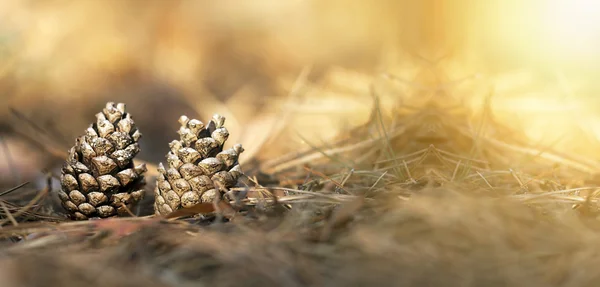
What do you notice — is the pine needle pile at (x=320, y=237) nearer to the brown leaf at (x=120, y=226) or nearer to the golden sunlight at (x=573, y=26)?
the brown leaf at (x=120, y=226)

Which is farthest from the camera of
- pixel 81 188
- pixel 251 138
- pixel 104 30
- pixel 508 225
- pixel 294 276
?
pixel 104 30

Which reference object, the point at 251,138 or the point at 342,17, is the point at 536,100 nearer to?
the point at 251,138

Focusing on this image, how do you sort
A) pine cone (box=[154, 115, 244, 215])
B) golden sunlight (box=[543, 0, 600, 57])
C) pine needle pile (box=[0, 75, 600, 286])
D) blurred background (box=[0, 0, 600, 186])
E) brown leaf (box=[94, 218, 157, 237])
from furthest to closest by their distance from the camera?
1. golden sunlight (box=[543, 0, 600, 57])
2. blurred background (box=[0, 0, 600, 186])
3. pine cone (box=[154, 115, 244, 215])
4. brown leaf (box=[94, 218, 157, 237])
5. pine needle pile (box=[0, 75, 600, 286])

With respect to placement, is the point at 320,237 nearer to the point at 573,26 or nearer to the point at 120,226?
the point at 120,226

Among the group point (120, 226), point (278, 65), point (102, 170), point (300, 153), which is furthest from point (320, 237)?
point (278, 65)

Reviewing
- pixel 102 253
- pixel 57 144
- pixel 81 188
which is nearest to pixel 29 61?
pixel 57 144

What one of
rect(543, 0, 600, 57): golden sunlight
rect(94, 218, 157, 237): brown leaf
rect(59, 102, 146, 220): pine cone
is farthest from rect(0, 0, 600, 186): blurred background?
rect(94, 218, 157, 237): brown leaf

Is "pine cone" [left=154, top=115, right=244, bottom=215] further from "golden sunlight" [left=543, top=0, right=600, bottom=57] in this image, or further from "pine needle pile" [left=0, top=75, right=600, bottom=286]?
"golden sunlight" [left=543, top=0, right=600, bottom=57]
